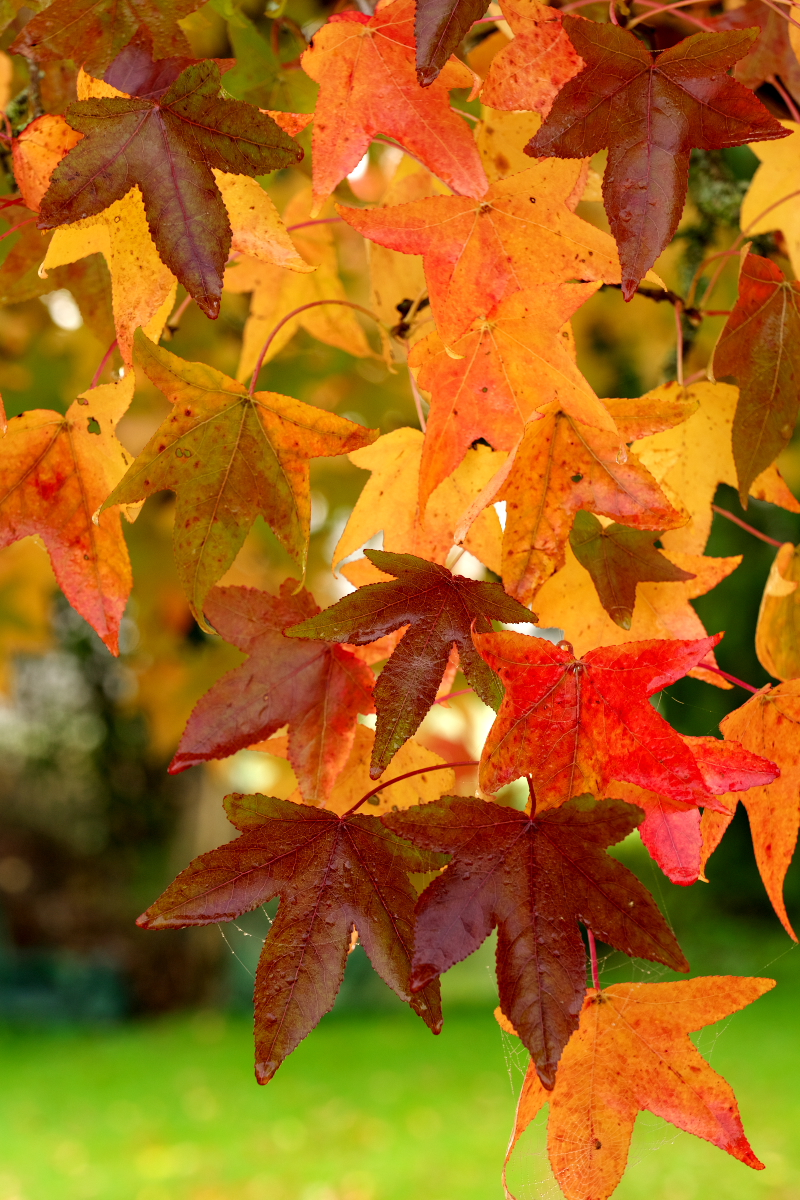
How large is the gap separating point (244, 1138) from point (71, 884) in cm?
398

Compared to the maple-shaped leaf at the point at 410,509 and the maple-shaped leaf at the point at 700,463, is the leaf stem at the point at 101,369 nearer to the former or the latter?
the maple-shaped leaf at the point at 410,509

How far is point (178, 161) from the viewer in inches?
26.9

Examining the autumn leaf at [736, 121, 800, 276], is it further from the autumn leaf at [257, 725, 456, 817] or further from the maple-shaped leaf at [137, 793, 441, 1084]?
the maple-shaped leaf at [137, 793, 441, 1084]

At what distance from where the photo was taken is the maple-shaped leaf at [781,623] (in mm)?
880

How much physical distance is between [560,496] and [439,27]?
309mm

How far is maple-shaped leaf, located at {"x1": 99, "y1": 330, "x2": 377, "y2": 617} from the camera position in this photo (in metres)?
0.74

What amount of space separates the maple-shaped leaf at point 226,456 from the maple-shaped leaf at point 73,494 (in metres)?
0.06

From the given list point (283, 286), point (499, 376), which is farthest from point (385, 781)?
point (283, 286)

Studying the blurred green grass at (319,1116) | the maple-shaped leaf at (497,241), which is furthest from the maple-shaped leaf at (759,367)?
the blurred green grass at (319,1116)

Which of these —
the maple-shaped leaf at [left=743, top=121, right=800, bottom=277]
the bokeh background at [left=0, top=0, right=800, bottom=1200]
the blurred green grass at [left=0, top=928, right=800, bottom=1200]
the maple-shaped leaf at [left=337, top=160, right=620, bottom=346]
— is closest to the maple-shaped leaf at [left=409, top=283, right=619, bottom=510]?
the maple-shaped leaf at [left=337, top=160, right=620, bottom=346]

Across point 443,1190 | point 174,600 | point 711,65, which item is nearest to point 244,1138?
point 443,1190

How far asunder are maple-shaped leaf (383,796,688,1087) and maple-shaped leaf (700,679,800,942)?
0.64 ft

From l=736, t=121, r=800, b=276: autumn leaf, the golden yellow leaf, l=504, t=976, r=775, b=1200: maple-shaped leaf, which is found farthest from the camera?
the golden yellow leaf

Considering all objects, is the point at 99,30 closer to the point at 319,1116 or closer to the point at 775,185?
the point at 775,185
